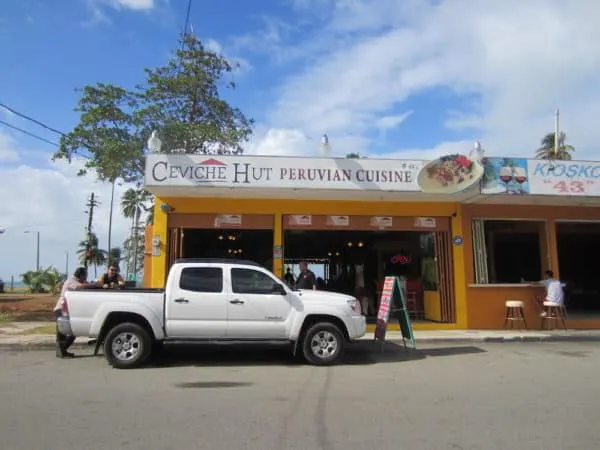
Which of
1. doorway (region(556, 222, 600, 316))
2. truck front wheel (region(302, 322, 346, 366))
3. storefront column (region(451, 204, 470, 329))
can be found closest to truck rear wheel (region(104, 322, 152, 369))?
truck front wheel (region(302, 322, 346, 366))

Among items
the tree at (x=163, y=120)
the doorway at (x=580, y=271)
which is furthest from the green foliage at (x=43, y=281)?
the doorway at (x=580, y=271)

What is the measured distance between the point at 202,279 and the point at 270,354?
2.51 metres

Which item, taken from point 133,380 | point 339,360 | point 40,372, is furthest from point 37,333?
point 339,360

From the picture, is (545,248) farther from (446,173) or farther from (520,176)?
(446,173)

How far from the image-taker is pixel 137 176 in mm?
23438

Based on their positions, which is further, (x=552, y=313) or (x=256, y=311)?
(x=552, y=313)

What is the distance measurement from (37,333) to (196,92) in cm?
1260

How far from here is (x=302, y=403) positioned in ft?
23.3

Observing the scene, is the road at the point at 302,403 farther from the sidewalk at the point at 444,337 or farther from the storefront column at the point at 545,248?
the storefront column at the point at 545,248

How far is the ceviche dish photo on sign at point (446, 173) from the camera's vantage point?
46.5ft

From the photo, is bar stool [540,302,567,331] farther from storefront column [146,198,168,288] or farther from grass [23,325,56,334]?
grass [23,325,56,334]

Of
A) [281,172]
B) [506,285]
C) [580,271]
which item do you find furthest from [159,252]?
[580,271]

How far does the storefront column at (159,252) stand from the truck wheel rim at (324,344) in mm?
5969

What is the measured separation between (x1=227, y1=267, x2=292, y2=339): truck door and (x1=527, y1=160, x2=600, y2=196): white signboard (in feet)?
27.2
